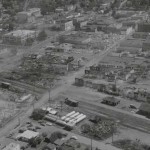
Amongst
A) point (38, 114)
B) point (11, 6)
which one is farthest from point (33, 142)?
point (11, 6)

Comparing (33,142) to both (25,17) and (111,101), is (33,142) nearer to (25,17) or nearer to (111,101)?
(111,101)

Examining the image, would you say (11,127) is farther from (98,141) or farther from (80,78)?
(80,78)

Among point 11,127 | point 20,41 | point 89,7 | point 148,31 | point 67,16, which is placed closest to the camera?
point 11,127

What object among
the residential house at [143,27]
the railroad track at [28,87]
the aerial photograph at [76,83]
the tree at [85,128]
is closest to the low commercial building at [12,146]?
the aerial photograph at [76,83]

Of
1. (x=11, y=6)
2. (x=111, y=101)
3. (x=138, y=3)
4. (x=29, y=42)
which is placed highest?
(x=138, y=3)

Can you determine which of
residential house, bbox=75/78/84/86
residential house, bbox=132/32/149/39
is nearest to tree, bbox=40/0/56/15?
residential house, bbox=132/32/149/39

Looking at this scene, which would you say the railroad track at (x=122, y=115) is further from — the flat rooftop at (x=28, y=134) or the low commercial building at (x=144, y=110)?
the flat rooftop at (x=28, y=134)

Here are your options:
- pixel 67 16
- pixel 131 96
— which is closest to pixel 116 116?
pixel 131 96

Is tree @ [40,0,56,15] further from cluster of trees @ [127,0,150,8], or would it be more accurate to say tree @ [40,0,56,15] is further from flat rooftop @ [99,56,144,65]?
flat rooftop @ [99,56,144,65]
